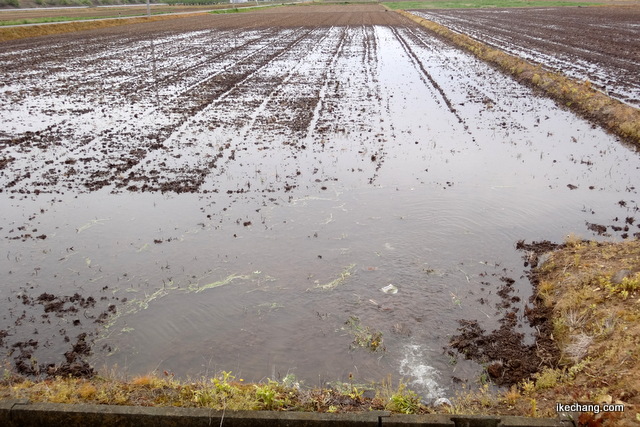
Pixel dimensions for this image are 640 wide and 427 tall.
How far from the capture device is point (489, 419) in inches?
178

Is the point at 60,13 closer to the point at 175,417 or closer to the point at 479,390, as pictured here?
the point at 175,417

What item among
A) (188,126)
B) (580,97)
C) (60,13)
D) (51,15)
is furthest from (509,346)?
(60,13)

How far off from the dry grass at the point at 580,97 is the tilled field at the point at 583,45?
52.7 inches

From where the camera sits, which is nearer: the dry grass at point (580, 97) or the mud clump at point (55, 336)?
the mud clump at point (55, 336)

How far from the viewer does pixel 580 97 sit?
59.1 ft

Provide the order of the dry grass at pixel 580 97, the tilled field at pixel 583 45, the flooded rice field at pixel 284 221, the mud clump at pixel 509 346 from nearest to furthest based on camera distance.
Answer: the mud clump at pixel 509 346 < the flooded rice field at pixel 284 221 < the dry grass at pixel 580 97 < the tilled field at pixel 583 45

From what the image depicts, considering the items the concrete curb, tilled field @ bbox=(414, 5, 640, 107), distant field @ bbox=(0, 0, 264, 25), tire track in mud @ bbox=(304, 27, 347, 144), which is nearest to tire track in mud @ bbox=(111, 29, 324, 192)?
tire track in mud @ bbox=(304, 27, 347, 144)

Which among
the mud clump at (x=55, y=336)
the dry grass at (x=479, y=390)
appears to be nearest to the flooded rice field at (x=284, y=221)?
the mud clump at (x=55, y=336)

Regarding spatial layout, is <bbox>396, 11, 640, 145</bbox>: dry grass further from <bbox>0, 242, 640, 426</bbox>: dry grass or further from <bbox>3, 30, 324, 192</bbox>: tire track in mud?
<bbox>3, 30, 324, 192</bbox>: tire track in mud

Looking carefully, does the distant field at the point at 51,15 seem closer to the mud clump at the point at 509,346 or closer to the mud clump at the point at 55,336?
the mud clump at the point at 55,336

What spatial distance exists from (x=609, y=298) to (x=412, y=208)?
14.0ft

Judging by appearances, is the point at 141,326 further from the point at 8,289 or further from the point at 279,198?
the point at 279,198

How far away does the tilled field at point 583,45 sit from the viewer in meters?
22.2

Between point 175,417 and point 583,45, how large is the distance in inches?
1526
